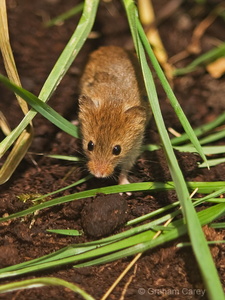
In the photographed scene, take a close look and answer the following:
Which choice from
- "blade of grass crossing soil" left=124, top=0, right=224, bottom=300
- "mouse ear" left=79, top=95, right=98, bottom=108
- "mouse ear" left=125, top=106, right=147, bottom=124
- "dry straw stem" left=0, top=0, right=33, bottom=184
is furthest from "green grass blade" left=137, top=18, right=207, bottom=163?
"dry straw stem" left=0, top=0, right=33, bottom=184

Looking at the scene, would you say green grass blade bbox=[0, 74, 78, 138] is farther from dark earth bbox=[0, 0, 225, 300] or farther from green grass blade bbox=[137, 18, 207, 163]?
green grass blade bbox=[137, 18, 207, 163]

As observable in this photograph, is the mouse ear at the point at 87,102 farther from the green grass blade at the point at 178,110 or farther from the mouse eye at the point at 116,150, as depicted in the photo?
the green grass blade at the point at 178,110

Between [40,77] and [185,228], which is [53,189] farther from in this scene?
[40,77]

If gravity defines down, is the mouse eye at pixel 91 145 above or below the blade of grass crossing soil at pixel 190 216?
below

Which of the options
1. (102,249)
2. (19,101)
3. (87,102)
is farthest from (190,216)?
(19,101)

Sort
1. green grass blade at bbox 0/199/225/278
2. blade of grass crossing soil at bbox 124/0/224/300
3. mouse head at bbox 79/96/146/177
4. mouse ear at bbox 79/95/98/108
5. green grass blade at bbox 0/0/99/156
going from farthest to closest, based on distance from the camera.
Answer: mouse ear at bbox 79/95/98/108 → mouse head at bbox 79/96/146/177 → green grass blade at bbox 0/0/99/156 → green grass blade at bbox 0/199/225/278 → blade of grass crossing soil at bbox 124/0/224/300

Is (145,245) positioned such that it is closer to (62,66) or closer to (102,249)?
(102,249)

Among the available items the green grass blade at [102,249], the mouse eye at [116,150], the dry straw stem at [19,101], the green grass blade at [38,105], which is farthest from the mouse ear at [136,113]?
the green grass blade at [102,249]

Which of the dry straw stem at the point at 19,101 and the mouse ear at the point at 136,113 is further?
the mouse ear at the point at 136,113
